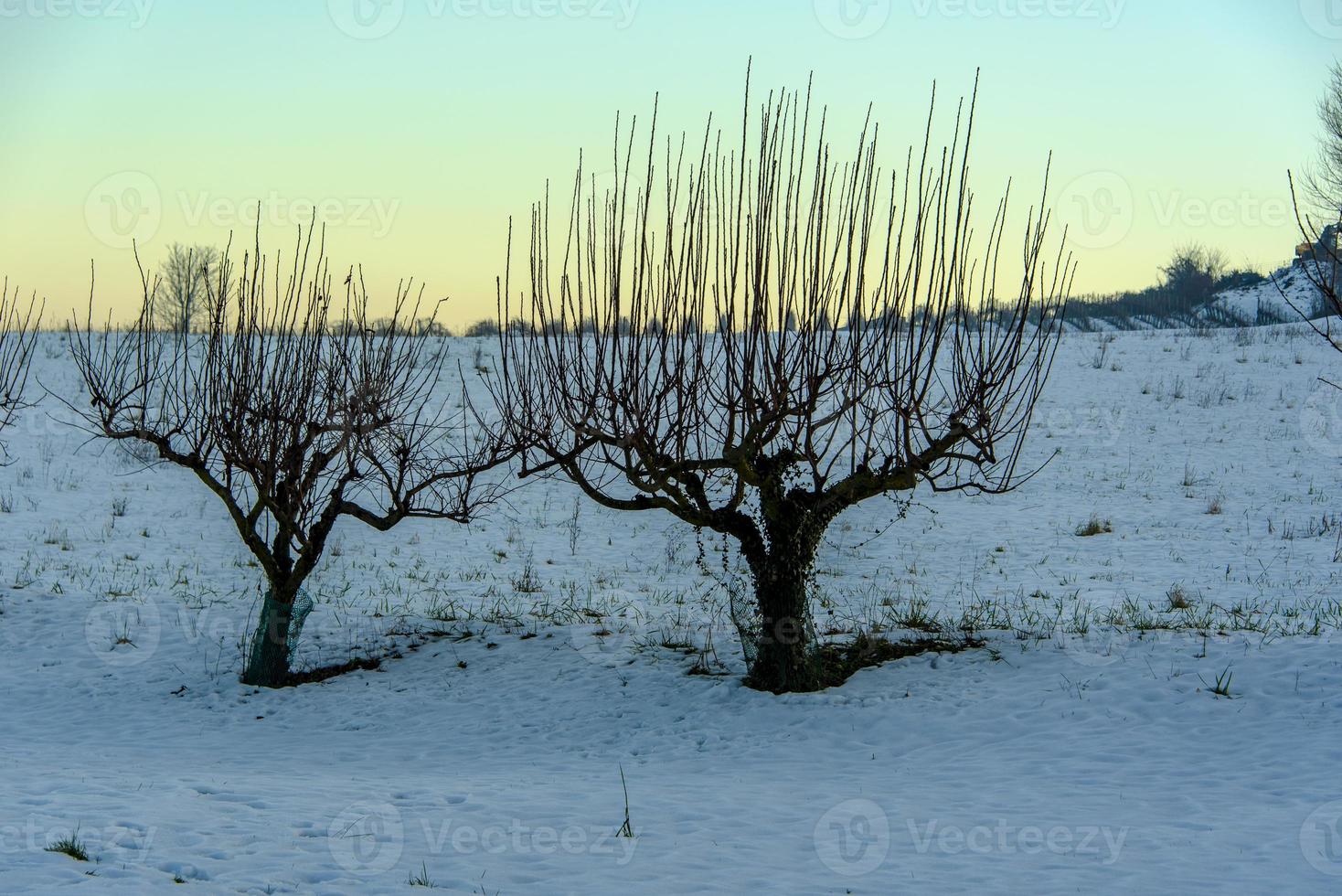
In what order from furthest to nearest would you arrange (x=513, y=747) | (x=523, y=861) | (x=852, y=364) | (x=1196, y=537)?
1. (x=1196, y=537)
2. (x=513, y=747)
3. (x=852, y=364)
4. (x=523, y=861)

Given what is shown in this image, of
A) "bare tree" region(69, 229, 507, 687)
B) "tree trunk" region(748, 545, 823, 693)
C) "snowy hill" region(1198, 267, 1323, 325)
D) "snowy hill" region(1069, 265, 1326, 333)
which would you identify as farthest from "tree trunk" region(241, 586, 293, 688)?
"snowy hill" region(1198, 267, 1323, 325)

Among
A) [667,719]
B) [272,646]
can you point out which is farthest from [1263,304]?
[272,646]

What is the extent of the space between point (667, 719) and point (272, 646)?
3646 millimetres

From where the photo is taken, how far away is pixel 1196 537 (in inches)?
522

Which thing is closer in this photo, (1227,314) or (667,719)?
(667,719)

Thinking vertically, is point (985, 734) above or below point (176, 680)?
above

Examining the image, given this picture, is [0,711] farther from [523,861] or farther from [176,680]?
[523,861]

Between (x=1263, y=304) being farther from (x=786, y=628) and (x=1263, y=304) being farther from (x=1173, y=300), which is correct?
(x=786, y=628)

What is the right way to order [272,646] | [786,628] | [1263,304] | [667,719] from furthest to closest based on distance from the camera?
[1263,304]
[272,646]
[786,628]
[667,719]

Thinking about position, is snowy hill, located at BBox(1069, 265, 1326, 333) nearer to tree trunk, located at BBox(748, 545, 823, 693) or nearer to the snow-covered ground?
the snow-covered ground

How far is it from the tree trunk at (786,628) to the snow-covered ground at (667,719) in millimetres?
191

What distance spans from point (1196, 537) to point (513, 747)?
1046 cm

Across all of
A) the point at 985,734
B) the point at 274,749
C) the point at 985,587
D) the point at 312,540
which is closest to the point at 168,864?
the point at 274,749

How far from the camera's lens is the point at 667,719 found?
734 centimetres
